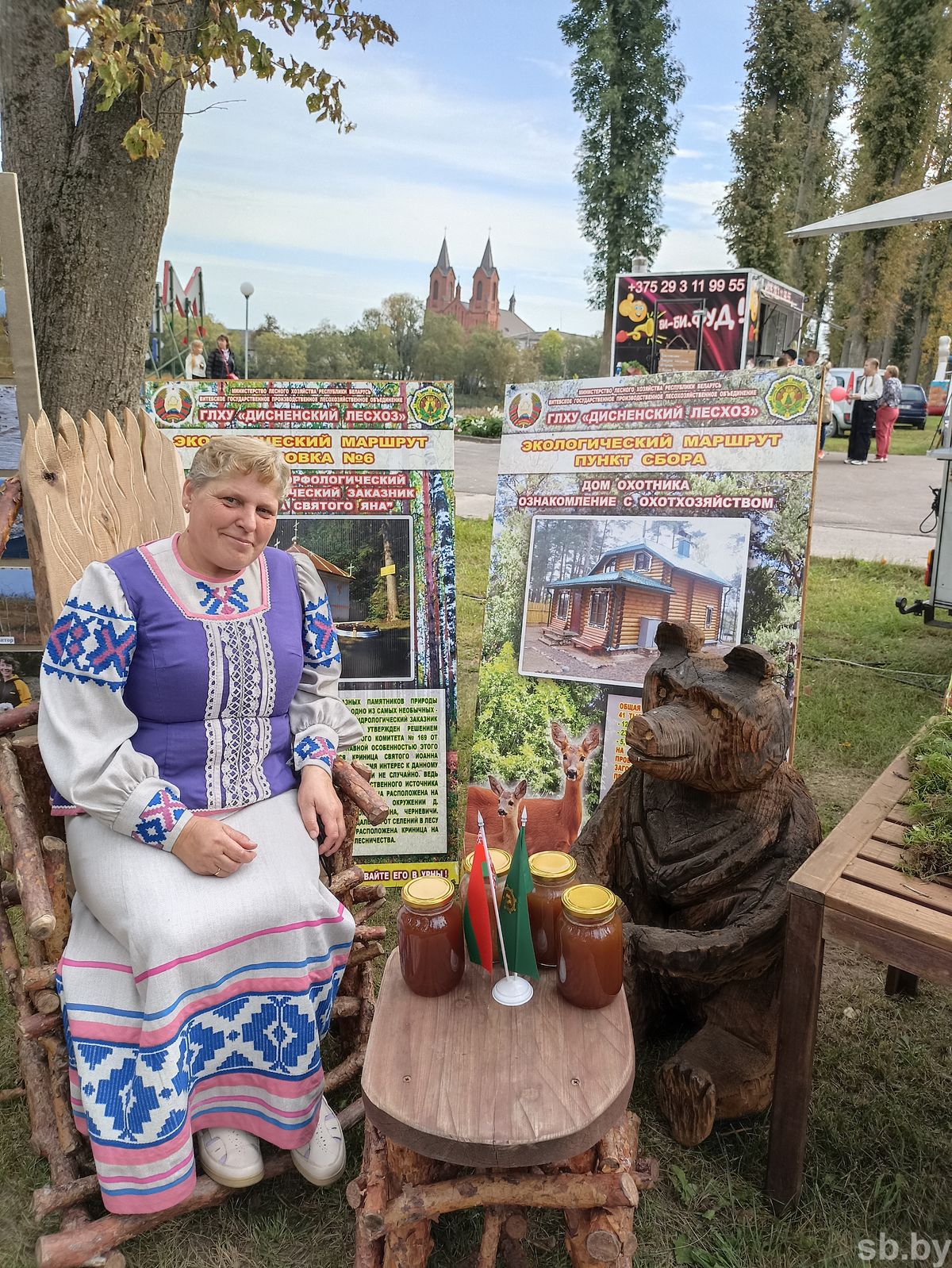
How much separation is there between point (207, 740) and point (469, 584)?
496cm

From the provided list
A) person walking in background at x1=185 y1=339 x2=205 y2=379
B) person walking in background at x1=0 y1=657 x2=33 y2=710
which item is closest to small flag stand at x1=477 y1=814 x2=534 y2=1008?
person walking in background at x1=0 y1=657 x2=33 y2=710

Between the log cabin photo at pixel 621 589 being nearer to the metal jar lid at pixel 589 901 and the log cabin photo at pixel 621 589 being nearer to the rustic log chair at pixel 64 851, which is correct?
the rustic log chair at pixel 64 851

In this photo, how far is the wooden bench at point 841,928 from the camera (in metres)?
1.55

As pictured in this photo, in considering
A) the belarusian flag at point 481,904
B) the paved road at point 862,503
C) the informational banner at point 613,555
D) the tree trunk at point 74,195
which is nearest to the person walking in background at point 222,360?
the paved road at point 862,503

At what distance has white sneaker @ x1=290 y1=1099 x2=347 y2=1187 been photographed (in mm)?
1869

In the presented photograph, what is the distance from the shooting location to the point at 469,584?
6.88m

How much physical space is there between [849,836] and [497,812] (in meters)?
1.31

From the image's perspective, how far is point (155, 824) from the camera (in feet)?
6.00

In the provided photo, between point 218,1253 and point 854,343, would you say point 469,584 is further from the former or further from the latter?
point 854,343

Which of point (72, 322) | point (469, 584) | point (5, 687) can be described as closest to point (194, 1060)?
point (5, 687)

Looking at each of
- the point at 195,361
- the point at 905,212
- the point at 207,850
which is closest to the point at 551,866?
the point at 207,850

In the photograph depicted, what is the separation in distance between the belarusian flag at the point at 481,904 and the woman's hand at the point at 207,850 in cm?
54

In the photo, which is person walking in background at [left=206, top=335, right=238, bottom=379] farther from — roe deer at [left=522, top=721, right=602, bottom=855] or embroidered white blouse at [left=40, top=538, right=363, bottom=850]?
embroidered white blouse at [left=40, top=538, right=363, bottom=850]

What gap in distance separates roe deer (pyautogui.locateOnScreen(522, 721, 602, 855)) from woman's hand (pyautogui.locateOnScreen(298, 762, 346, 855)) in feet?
2.92
